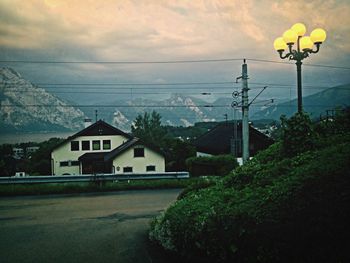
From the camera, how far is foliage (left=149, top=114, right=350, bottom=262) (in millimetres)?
4719

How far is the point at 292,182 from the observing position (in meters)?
5.68

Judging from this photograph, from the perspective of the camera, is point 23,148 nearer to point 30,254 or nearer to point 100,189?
point 100,189

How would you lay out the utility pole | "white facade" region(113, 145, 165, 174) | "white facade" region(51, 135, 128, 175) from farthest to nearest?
"white facade" region(51, 135, 128, 175)
"white facade" region(113, 145, 165, 174)
the utility pole

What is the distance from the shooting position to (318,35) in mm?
10594

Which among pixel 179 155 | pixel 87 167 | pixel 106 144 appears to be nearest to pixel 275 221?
pixel 179 155

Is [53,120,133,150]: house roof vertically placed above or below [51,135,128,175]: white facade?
above

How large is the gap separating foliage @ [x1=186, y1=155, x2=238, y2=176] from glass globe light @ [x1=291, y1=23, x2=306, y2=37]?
15098 mm

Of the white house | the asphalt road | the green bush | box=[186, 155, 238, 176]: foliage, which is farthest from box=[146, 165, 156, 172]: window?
the green bush

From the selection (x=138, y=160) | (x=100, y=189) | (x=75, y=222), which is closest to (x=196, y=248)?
(x=75, y=222)

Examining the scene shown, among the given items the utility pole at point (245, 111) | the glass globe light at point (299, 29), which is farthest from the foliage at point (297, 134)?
the utility pole at point (245, 111)

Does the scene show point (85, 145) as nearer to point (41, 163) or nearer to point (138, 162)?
point (138, 162)

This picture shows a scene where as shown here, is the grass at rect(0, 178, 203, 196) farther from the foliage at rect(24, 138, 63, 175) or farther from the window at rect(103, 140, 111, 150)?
the foliage at rect(24, 138, 63, 175)

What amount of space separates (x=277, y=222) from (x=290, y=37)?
7875 mm

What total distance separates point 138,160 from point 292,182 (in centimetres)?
3820
